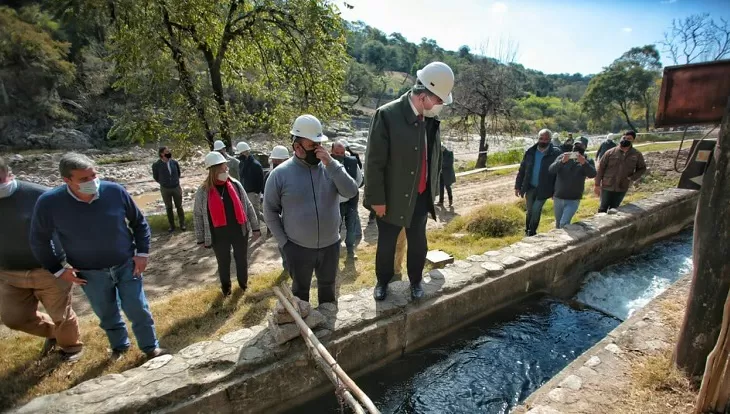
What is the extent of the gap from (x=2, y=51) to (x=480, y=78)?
36.4 m

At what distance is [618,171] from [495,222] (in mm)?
2113

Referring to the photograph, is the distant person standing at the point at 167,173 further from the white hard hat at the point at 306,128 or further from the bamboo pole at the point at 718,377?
the bamboo pole at the point at 718,377

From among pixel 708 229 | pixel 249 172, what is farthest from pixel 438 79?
pixel 249 172

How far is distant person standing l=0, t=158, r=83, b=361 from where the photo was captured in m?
2.84

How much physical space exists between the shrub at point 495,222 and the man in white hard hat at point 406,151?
3.88 meters

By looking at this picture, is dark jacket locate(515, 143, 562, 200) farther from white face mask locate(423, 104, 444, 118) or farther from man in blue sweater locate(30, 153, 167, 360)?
man in blue sweater locate(30, 153, 167, 360)

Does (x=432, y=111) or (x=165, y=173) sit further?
(x=165, y=173)

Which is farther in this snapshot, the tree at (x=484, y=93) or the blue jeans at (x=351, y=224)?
the tree at (x=484, y=93)

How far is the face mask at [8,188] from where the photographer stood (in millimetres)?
2760

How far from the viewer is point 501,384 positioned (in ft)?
10.0

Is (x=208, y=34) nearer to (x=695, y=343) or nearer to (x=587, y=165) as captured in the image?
(x=587, y=165)

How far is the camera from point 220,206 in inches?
158

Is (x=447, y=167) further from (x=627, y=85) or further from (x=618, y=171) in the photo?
(x=627, y=85)

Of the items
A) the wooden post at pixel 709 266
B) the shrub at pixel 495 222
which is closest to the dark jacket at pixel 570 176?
the shrub at pixel 495 222
